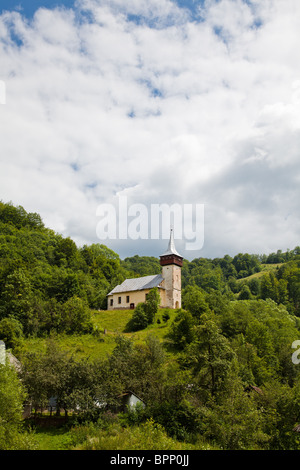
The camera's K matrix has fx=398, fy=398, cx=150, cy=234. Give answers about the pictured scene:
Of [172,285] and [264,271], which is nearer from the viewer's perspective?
[172,285]

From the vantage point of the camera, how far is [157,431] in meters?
21.7

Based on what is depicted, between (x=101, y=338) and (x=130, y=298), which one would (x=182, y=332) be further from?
(x=130, y=298)

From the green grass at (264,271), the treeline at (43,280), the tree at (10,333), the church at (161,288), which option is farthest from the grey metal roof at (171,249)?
the green grass at (264,271)

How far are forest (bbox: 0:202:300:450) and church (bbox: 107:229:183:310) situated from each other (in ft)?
12.3

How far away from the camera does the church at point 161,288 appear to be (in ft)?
227

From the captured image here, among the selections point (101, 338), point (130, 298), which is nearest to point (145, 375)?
point (101, 338)

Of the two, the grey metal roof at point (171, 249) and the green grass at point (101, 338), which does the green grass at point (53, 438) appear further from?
the grey metal roof at point (171, 249)

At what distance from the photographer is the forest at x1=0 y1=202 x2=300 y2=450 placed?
22.6 meters

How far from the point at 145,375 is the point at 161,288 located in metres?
36.1

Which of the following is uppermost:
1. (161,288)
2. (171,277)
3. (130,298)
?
(171,277)

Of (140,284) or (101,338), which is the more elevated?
(140,284)

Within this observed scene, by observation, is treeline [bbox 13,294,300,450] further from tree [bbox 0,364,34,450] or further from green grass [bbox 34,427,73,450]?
tree [bbox 0,364,34,450]

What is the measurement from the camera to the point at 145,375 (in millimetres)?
33000
